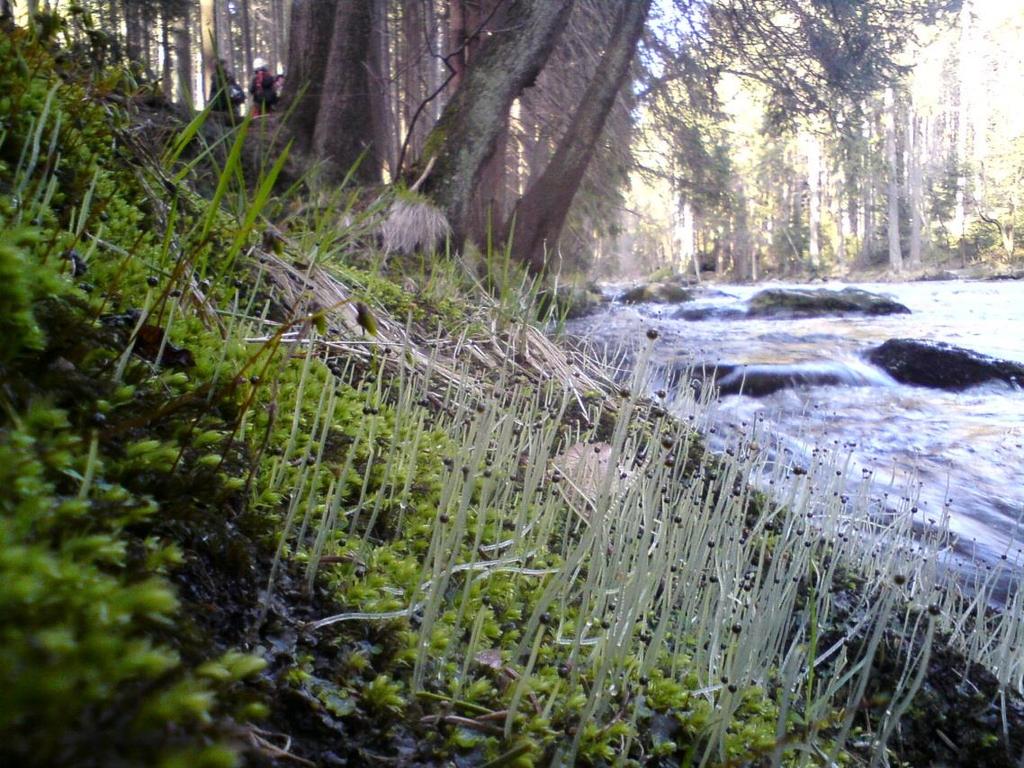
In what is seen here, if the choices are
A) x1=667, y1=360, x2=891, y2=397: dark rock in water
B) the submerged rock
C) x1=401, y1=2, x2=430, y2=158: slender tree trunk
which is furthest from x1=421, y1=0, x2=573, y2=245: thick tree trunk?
the submerged rock

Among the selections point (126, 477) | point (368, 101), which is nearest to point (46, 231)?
point (126, 477)

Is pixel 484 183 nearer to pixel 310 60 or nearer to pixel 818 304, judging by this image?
pixel 310 60

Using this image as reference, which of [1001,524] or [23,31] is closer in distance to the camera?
[23,31]

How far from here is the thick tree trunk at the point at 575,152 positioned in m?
8.09

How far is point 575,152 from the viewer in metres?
8.16

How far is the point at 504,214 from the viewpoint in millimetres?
9312

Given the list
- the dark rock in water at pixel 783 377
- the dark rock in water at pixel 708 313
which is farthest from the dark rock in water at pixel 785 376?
the dark rock in water at pixel 708 313

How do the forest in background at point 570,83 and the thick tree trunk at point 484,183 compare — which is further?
the thick tree trunk at point 484,183

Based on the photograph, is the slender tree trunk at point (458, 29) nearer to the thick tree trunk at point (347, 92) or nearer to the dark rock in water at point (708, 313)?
the thick tree trunk at point (347, 92)

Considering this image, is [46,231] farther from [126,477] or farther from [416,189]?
[416,189]

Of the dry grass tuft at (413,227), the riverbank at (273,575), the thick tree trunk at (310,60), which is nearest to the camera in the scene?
the riverbank at (273,575)

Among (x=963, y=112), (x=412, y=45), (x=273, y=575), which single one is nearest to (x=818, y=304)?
(x=412, y=45)

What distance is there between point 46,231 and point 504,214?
8.09 m

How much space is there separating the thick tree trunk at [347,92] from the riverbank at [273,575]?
513 centimetres
